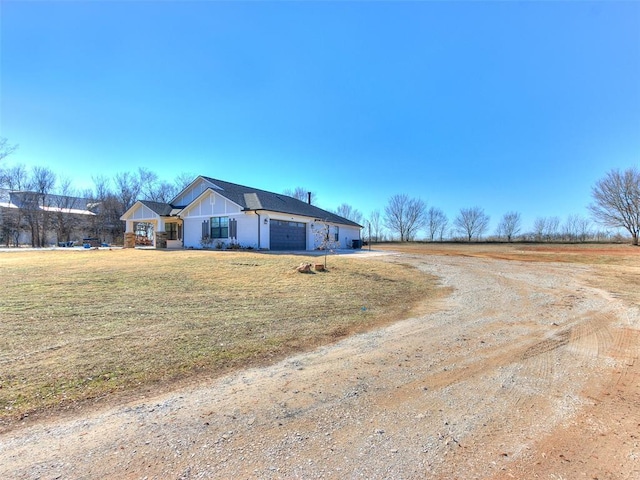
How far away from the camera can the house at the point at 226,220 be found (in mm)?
22109

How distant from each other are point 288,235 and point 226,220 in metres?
4.58

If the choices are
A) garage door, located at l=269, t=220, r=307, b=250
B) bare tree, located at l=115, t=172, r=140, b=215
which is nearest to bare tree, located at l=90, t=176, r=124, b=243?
bare tree, located at l=115, t=172, r=140, b=215

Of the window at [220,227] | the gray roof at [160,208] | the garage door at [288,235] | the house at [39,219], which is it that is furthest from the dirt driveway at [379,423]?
the house at [39,219]

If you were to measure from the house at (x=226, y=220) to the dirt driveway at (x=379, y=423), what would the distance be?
15.9 metres

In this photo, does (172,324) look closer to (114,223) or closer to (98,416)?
(98,416)

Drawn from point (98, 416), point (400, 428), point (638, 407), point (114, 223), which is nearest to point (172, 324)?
point (98, 416)

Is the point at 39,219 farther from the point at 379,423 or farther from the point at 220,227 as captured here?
the point at 379,423

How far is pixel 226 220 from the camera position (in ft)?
75.7

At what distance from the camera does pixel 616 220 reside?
40594 millimetres

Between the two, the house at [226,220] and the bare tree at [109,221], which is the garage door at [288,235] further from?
the bare tree at [109,221]

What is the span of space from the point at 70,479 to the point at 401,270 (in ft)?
40.8

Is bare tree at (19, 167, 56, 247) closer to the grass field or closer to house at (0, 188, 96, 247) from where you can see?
house at (0, 188, 96, 247)

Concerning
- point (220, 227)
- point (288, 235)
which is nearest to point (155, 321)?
point (220, 227)

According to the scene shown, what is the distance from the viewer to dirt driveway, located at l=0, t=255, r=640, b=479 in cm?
214
